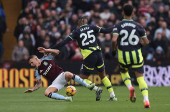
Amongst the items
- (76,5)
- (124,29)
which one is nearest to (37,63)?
(124,29)

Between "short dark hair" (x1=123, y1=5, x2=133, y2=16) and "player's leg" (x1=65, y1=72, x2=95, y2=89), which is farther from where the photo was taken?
"player's leg" (x1=65, y1=72, x2=95, y2=89)

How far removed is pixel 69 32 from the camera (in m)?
18.2

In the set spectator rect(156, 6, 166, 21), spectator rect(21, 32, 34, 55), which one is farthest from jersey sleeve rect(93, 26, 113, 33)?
spectator rect(156, 6, 166, 21)

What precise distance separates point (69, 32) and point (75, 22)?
0.85 m

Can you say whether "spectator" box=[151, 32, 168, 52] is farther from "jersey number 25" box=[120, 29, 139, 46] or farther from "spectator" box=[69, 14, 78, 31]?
"jersey number 25" box=[120, 29, 139, 46]

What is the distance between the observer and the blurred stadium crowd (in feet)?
58.4

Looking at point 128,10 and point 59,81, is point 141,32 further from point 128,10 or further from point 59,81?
point 59,81

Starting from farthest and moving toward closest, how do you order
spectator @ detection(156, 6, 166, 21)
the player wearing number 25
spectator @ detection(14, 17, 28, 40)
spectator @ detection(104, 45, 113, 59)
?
spectator @ detection(156, 6, 166, 21), spectator @ detection(14, 17, 28, 40), spectator @ detection(104, 45, 113, 59), the player wearing number 25

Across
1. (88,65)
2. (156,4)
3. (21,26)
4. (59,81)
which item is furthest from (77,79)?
(156,4)

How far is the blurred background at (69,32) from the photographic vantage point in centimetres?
1725

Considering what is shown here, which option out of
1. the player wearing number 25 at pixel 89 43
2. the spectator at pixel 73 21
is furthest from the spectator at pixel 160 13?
the player wearing number 25 at pixel 89 43

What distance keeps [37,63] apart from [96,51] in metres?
1.60

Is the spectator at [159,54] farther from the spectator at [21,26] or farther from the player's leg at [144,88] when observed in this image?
the player's leg at [144,88]

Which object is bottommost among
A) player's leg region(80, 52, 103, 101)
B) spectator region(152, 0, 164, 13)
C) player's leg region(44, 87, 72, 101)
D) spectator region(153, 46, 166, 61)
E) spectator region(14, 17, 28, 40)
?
player's leg region(44, 87, 72, 101)
